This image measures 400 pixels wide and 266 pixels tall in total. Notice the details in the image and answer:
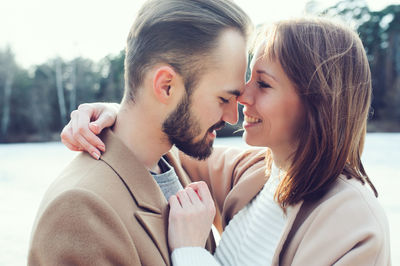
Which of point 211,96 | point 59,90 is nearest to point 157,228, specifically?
point 211,96

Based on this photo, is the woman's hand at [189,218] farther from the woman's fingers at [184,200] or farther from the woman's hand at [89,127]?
the woman's hand at [89,127]

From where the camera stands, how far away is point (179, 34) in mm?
1729

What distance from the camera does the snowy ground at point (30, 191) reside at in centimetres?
477

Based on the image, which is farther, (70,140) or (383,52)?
(383,52)

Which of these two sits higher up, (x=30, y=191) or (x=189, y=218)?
(x=189, y=218)

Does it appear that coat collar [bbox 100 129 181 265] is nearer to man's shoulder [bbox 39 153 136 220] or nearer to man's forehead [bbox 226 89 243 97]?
man's shoulder [bbox 39 153 136 220]

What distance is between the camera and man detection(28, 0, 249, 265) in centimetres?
143

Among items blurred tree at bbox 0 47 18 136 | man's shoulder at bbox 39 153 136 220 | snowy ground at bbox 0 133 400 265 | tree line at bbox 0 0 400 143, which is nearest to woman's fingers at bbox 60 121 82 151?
man's shoulder at bbox 39 153 136 220

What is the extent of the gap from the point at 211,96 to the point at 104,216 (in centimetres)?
75

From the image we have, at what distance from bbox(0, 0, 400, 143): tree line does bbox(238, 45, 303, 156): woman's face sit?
19.9m

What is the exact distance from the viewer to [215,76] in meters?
1.80

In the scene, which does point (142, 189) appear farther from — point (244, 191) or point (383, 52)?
point (383, 52)

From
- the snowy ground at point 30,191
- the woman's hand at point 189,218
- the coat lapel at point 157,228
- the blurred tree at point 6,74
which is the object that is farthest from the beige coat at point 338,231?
the blurred tree at point 6,74

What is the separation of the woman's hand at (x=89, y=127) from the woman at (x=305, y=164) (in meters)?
0.06
